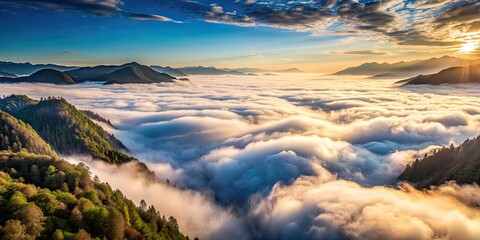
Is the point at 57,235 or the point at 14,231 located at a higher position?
the point at 14,231

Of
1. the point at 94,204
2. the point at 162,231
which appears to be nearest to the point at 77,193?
the point at 94,204

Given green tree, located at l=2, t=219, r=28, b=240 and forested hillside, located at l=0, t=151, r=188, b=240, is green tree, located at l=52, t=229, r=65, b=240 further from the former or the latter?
green tree, located at l=2, t=219, r=28, b=240

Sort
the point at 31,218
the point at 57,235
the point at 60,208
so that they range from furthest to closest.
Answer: the point at 60,208 < the point at 31,218 < the point at 57,235

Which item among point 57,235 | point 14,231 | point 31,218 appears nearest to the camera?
point 14,231

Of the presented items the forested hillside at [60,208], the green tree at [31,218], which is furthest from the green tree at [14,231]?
the green tree at [31,218]

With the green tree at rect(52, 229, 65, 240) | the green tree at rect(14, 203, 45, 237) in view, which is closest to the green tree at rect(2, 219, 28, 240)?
the green tree at rect(14, 203, 45, 237)

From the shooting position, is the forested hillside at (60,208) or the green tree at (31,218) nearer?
the green tree at (31,218)

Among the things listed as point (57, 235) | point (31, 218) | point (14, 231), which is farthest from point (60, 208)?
point (57, 235)

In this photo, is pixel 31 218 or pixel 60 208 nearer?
pixel 31 218

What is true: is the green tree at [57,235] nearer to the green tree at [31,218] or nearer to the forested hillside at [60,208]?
the forested hillside at [60,208]

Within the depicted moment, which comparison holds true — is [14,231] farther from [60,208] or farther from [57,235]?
[60,208]

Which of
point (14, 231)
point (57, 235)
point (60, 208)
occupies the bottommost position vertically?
point (57, 235)
